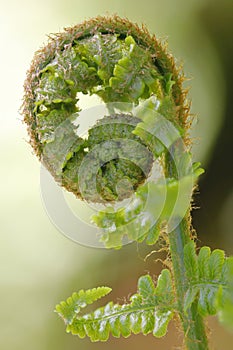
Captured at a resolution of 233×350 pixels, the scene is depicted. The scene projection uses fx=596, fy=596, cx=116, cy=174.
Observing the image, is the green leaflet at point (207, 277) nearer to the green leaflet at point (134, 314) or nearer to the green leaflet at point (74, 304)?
the green leaflet at point (134, 314)

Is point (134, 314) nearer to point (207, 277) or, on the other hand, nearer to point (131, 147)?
point (207, 277)

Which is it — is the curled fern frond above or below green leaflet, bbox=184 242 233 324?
above

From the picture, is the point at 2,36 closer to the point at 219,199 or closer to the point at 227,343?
the point at 219,199

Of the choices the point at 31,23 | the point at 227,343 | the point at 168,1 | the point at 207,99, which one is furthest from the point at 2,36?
the point at 227,343

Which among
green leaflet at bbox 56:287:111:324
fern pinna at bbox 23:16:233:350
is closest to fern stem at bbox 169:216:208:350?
fern pinna at bbox 23:16:233:350

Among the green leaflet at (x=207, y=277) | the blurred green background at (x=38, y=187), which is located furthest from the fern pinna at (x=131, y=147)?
the blurred green background at (x=38, y=187)

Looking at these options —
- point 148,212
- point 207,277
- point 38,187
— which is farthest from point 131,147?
point 38,187

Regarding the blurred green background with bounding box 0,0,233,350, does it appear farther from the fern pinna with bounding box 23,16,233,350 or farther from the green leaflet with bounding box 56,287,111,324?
the fern pinna with bounding box 23,16,233,350
